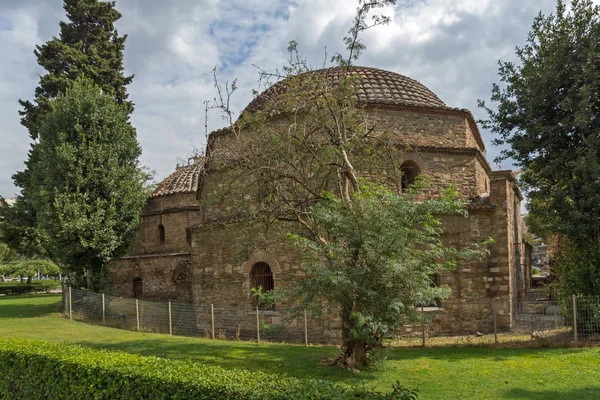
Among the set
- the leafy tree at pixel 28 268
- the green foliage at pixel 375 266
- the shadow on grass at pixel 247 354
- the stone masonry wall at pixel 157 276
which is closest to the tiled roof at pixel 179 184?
the stone masonry wall at pixel 157 276

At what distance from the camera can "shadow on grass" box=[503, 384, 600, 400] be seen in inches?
271

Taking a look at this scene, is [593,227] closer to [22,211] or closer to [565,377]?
[565,377]

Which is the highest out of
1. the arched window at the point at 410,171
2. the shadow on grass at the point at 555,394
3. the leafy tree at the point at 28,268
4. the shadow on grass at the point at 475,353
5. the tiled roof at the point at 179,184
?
the tiled roof at the point at 179,184

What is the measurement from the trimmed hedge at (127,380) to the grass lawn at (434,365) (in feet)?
10.0

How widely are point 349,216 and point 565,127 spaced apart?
7.28 meters

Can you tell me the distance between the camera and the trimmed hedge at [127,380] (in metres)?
4.71

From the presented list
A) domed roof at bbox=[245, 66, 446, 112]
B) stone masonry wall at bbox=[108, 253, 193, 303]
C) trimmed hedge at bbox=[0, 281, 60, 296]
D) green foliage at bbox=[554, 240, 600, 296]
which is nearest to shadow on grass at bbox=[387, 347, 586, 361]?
green foliage at bbox=[554, 240, 600, 296]

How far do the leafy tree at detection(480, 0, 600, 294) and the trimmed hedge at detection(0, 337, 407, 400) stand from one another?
9406mm

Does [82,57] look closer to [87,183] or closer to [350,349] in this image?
[87,183]

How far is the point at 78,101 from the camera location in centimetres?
1719

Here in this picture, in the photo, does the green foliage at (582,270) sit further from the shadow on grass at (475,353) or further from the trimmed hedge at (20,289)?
the trimmed hedge at (20,289)

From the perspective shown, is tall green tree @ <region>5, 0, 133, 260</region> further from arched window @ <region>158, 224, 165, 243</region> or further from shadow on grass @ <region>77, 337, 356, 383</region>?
shadow on grass @ <region>77, 337, 356, 383</region>

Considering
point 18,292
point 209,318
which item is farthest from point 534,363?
point 18,292

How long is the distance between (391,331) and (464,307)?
5.49 m
